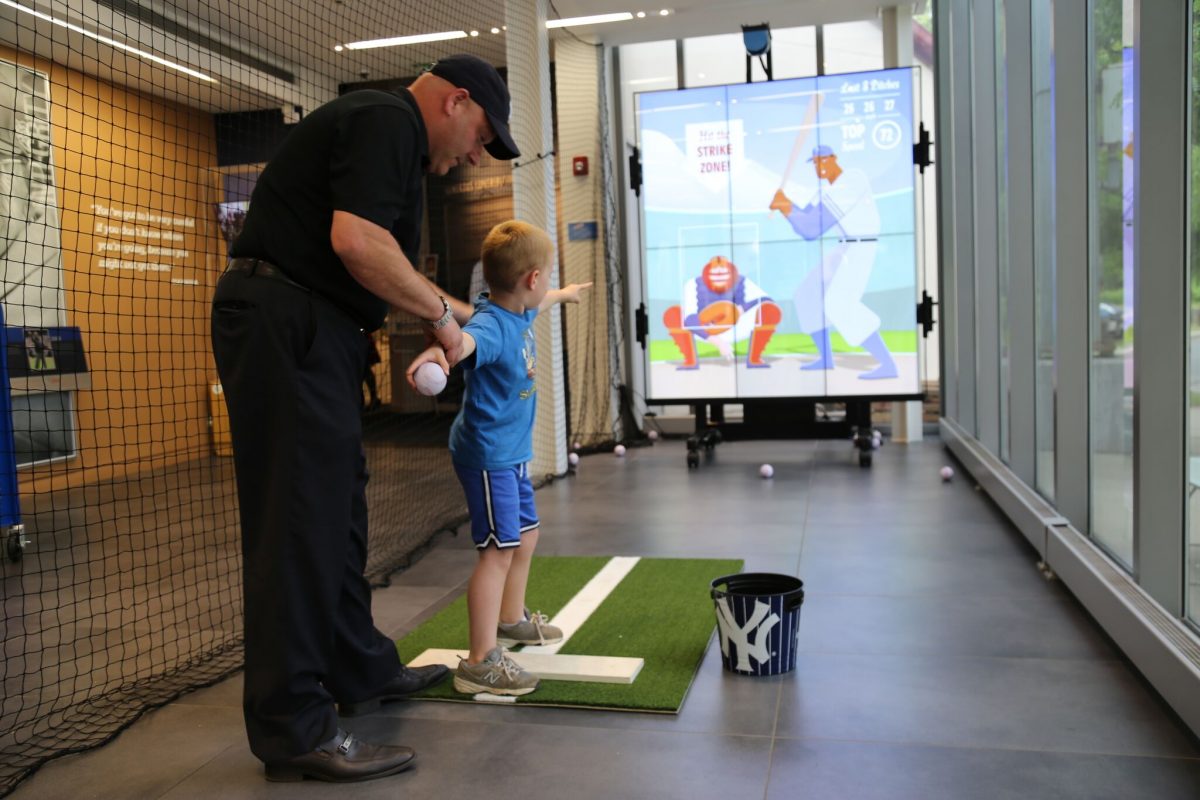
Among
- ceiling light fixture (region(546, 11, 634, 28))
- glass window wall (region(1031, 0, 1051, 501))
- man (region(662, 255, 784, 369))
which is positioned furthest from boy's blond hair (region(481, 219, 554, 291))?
ceiling light fixture (region(546, 11, 634, 28))

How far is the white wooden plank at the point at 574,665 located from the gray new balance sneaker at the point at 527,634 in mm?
101

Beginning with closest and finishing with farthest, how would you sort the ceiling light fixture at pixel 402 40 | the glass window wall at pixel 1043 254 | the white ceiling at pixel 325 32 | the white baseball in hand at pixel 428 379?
the white baseball in hand at pixel 428 379 < the glass window wall at pixel 1043 254 < the white ceiling at pixel 325 32 < the ceiling light fixture at pixel 402 40

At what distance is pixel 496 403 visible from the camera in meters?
2.38

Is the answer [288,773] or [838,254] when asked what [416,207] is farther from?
[838,254]

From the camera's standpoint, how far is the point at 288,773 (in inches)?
78.6

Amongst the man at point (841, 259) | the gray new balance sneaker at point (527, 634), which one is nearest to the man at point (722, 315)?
the man at point (841, 259)

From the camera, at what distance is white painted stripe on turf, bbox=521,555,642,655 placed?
2.73 metres

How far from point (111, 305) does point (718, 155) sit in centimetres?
427

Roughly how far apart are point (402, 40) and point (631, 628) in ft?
16.3

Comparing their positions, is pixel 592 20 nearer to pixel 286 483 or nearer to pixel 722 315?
pixel 722 315

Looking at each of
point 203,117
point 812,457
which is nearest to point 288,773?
point 812,457

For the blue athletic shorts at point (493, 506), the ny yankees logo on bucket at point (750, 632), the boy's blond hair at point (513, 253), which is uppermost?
the boy's blond hair at point (513, 253)

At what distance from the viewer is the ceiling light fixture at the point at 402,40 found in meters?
6.26

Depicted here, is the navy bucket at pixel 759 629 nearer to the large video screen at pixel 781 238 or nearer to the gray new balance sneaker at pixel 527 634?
the gray new balance sneaker at pixel 527 634
